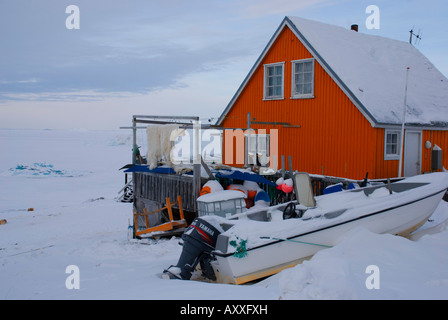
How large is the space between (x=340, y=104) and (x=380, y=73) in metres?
3.34

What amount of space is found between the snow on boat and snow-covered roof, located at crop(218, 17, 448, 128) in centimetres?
461

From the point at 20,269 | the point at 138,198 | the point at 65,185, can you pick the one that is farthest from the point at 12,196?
the point at 20,269

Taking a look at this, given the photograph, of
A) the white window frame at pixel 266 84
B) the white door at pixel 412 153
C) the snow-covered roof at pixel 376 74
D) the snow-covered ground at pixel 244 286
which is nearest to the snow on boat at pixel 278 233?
the snow-covered ground at pixel 244 286

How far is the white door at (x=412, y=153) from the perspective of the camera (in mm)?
13273

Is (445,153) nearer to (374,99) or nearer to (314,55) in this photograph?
(374,99)

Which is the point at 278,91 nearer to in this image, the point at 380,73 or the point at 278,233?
the point at 380,73

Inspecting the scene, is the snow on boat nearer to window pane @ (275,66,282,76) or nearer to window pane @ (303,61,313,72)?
window pane @ (303,61,313,72)

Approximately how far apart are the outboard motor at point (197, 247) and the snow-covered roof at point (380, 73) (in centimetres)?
730

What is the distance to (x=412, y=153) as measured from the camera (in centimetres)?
1348

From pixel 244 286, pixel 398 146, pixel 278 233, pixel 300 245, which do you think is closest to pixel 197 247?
pixel 244 286

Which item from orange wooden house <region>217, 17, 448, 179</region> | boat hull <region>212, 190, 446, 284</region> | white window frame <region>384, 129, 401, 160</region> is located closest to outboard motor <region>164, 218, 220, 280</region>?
boat hull <region>212, 190, 446, 284</region>

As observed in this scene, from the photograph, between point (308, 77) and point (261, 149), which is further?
point (261, 149)

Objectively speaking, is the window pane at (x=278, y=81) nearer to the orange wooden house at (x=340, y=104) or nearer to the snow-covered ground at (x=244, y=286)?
the orange wooden house at (x=340, y=104)
